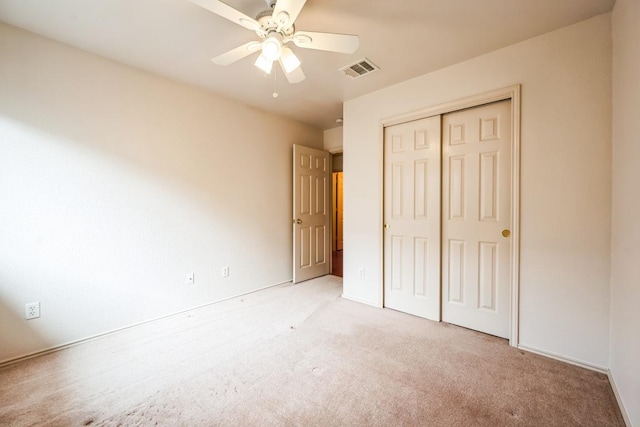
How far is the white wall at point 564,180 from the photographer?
1753mm

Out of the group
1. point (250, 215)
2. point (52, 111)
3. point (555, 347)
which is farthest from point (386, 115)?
point (52, 111)

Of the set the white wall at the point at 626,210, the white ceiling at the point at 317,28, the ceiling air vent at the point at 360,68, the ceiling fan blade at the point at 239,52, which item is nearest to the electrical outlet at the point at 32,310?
the white ceiling at the point at 317,28

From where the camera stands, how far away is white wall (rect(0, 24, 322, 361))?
190cm

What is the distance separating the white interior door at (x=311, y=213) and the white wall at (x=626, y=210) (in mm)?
3128

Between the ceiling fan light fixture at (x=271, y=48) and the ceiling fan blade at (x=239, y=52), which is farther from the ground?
the ceiling fan blade at (x=239, y=52)

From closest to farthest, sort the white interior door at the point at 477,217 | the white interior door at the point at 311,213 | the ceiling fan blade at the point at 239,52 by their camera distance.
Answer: the ceiling fan blade at the point at 239,52
the white interior door at the point at 477,217
the white interior door at the point at 311,213

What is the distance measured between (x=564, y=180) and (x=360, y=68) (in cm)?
189

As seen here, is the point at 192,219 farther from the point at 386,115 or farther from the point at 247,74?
the point at 386,115

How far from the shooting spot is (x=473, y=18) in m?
1.78

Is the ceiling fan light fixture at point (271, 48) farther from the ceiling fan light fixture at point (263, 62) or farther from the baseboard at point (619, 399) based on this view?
the baseboard at point (619, 399)

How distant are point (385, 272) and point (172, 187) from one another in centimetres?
252

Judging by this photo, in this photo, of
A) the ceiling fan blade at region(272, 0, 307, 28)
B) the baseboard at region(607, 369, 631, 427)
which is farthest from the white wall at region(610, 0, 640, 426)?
the ceiling fan blade at region(272, 0, 307, 28)

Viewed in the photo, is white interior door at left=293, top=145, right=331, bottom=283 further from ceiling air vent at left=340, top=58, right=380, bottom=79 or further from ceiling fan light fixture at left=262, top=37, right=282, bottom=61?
ceiling fan light fixture at left=262, top=37, right=282, bottom=61

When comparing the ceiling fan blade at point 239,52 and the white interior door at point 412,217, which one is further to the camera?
the white interior door at point 412,217
